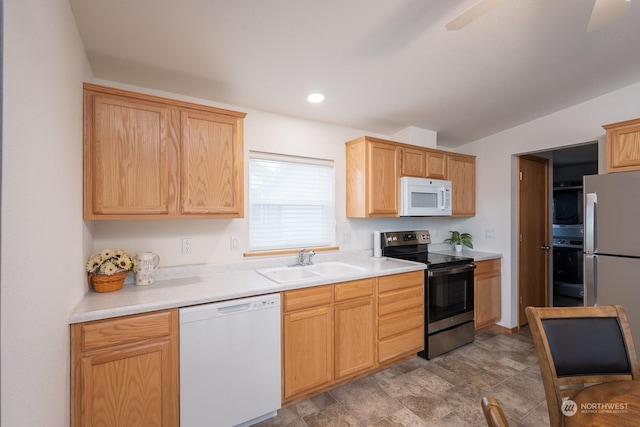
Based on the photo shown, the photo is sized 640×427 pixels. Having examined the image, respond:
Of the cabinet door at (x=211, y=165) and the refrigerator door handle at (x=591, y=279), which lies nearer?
the cabinet door at (x=211, y=165)

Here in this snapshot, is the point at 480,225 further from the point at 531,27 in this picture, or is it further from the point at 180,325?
the point at 180,325

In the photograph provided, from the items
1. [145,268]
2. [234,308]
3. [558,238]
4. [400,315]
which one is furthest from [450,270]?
[558,238]

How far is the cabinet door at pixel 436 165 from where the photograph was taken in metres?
3.27

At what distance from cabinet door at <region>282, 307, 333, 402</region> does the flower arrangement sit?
1082 millimetres

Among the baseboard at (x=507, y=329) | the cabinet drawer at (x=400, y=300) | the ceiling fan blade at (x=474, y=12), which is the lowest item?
the baseboard at (x=507, y=329)

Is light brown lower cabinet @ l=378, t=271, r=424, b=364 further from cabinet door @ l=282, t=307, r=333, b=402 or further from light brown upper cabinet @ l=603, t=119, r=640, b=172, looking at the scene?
light brown upper cabinet @ l=603, t=119, r=640, b=172

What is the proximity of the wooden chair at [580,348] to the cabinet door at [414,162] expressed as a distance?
6.61 feet

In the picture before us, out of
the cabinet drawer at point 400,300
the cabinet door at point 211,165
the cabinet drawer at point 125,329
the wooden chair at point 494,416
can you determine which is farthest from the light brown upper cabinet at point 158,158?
the wooden chair at point 494,416

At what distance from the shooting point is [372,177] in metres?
2.84

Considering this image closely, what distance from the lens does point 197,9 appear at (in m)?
1.48

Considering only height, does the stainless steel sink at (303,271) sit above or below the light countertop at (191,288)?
below

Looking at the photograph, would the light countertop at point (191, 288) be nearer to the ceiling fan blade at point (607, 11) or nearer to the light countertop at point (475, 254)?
the light countertop at point (475, 254)

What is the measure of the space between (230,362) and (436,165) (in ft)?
9.39

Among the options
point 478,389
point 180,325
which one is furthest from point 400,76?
point 478,389
